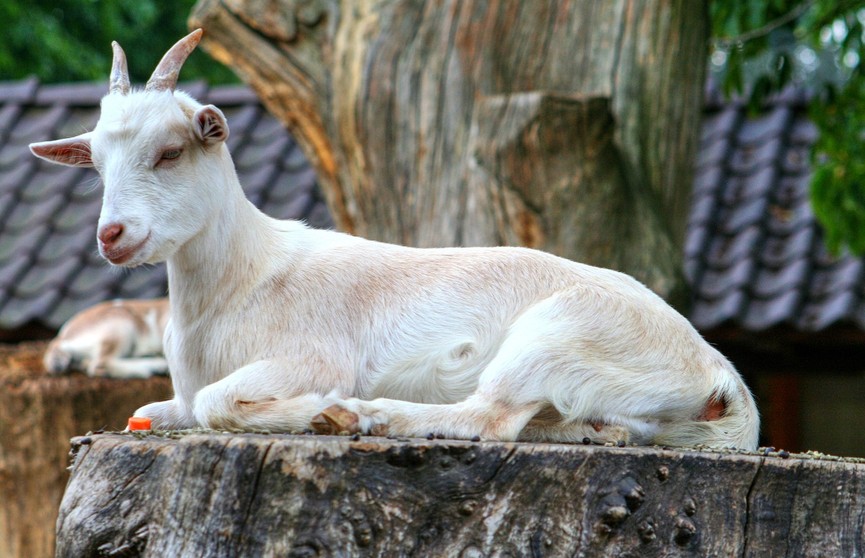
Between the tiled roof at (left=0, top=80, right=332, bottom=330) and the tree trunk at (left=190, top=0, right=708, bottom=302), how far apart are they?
305cm

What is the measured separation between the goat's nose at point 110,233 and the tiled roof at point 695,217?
5.33 m

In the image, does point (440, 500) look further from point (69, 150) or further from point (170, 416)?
point (69, 150)

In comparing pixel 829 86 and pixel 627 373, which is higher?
pixel 829 86

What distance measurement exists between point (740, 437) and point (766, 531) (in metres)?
0.46

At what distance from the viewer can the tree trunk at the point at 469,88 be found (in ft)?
17.5

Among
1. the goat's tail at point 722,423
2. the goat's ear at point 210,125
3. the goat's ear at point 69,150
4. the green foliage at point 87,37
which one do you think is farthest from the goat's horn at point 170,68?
the green foliage at point 87,37

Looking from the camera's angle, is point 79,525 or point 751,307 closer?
point 79,525

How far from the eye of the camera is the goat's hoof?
9.05 feet

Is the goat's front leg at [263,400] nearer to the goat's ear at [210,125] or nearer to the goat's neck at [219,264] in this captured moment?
the goat's neck at [219,264]

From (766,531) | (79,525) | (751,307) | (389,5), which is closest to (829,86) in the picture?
(751,307)

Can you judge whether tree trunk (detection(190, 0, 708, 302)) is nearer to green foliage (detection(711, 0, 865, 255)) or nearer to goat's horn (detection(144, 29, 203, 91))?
green foliage (detection(711, 0, 865, 255))

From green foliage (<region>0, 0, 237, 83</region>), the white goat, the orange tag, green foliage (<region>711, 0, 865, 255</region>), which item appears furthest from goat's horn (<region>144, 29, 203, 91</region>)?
green foliage (<region>0, 0, 237, 83</region>)

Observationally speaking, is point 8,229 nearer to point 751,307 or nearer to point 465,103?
point 465,103

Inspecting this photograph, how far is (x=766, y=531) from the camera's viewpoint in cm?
272
